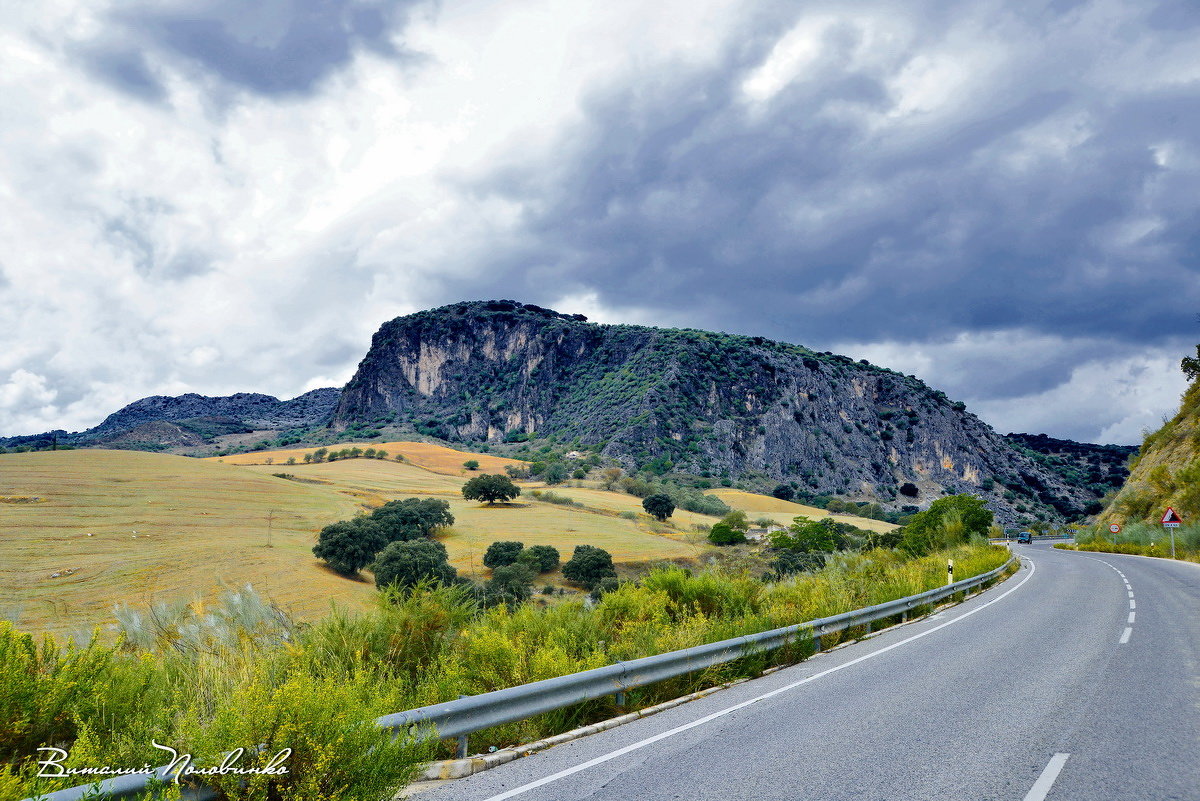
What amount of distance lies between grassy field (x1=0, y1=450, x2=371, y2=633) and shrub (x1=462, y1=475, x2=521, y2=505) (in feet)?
37.1

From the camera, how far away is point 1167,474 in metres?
37.1

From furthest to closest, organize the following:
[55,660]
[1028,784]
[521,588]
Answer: [521,588] < [55,660] < [1028,784]

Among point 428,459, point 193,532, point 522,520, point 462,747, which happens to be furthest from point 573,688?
point 428,459

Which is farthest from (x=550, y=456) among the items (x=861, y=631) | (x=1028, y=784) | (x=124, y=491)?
(x=1028, y=784)

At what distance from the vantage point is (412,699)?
5.93 metres

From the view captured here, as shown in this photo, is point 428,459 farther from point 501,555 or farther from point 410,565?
point 410,565

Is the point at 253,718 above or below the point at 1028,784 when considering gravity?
above

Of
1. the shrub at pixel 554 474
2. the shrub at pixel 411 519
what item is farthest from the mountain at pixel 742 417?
the shrub at pixel 411 519

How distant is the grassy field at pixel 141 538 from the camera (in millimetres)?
19141

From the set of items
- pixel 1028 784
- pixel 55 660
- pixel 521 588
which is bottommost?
pixel 521 588

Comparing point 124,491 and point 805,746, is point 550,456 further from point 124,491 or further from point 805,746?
point 805,746

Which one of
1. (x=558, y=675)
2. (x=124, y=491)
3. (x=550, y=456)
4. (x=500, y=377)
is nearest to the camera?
(x=558, y=675)

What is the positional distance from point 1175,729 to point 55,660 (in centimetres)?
945

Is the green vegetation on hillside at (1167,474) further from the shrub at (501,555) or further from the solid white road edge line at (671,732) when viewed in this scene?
the shrub at (501,555)
